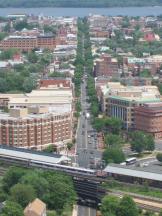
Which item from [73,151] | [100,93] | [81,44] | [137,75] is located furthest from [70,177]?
[81,44]

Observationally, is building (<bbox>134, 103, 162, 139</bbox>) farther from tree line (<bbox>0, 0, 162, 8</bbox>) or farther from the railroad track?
tree line (<bbox>0, 0, 162, 8</bbox>)

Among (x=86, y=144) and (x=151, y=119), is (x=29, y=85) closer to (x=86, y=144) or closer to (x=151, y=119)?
(x=151, y=119)

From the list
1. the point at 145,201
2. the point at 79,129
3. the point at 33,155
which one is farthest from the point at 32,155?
the point at 79,129

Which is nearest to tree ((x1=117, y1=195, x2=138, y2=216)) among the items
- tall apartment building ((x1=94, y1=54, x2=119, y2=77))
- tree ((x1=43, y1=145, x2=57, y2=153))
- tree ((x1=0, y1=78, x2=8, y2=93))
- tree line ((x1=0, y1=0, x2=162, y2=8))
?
tree ((x1=43, y1=145, x2=57, y2=153))

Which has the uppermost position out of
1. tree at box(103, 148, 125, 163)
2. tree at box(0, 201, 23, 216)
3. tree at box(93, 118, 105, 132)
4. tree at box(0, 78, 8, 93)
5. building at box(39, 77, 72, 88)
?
tree at box(0, 201, 23, 216)

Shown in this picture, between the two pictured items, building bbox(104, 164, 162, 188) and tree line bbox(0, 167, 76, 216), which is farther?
building bbox(104, 164, 162, 188)

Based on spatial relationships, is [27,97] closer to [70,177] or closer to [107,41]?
[70,177]

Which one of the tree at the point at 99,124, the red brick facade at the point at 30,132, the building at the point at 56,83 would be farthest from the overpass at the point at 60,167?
the building at the point at 56,83
